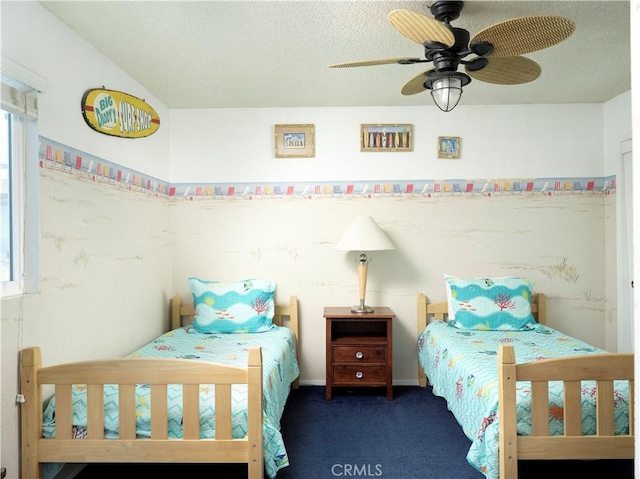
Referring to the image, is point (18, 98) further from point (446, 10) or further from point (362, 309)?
point (362, 309)

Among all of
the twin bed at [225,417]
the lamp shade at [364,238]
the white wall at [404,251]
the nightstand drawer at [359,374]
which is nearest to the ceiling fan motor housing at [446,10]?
the twin bed at [225,417]

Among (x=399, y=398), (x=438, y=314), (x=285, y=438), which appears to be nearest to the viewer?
(x=285, y=438)

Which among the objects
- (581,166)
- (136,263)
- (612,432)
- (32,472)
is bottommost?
(32,472)

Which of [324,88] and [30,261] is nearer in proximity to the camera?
[30,261]

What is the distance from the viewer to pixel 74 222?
2.29 metres

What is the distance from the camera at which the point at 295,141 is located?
3641 millimetres

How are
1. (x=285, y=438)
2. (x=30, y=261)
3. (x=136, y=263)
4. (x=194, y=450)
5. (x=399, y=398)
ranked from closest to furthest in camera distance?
(x=194, y=450)
(x=30, y=261)
(x=285, y=438)
(x=136, y=263)
(x=399, y=398)

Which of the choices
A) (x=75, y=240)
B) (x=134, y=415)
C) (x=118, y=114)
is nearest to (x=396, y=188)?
(x=118, y=114)

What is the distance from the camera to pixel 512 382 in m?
1.84

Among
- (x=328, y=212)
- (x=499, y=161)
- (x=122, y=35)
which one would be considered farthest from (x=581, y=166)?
(x=122, y=35)

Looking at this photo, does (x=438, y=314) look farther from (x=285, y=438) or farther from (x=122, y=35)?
(x=122, y=35)

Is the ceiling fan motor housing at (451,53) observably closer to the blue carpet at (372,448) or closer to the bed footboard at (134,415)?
the bed footboard at (134,415)

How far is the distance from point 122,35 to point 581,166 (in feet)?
11.3

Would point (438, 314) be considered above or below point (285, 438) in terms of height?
above
